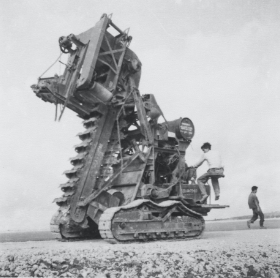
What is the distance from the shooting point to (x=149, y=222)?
8.34m

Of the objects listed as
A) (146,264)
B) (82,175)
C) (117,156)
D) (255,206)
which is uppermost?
(117,156)

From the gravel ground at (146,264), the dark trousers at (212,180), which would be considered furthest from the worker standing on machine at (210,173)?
the gravel ground at (146,264)

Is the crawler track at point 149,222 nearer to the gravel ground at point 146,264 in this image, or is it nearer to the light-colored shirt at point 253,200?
the gravel ground at point 146,264

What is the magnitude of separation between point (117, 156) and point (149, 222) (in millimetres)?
Result: 2788

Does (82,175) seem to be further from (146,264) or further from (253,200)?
(253,200)

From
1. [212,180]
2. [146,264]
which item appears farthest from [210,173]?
[146,264]

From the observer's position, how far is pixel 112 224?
7.75 m

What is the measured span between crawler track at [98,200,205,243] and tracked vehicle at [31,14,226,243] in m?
0.02

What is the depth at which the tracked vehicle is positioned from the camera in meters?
8.69

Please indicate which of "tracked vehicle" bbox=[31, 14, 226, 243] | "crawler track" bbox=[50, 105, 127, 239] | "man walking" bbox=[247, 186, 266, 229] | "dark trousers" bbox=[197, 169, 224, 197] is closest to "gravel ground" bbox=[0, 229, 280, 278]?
"tracked vehicle" bbox=[31, 14, 226, 243]

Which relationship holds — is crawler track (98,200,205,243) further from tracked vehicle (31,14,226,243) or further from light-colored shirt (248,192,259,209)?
light-colored shirt (248,192,259,209)

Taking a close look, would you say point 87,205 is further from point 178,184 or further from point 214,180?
point 214,180

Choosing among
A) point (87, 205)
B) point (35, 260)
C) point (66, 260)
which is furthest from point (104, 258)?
point (87, 205)

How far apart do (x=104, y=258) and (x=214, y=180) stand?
5.79 meters
